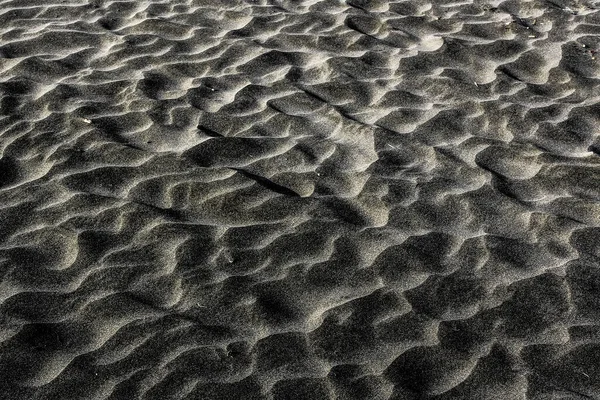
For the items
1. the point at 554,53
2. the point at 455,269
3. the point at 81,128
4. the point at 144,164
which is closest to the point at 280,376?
the point at 455,269

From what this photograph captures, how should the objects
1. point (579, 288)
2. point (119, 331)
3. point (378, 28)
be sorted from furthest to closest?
point (378, 28)
point (579, 288)
point (119, 331)

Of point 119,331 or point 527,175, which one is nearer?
point 119,331

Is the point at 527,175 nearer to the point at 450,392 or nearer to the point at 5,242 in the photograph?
the point at 450,392

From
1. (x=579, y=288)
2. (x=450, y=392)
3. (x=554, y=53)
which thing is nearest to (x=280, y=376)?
(x=450, y=392)

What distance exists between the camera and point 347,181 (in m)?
4.83

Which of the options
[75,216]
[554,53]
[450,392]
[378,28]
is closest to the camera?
[450,392]

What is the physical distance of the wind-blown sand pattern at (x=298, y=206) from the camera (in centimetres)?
362

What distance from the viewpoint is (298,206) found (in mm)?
4605

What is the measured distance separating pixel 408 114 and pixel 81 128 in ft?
6.65

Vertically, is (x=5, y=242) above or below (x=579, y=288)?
above

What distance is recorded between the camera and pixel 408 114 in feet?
18.2

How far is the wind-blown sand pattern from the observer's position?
11.9 feet

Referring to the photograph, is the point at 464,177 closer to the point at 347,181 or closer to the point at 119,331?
the point at 347,181

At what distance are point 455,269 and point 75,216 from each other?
193 cm
